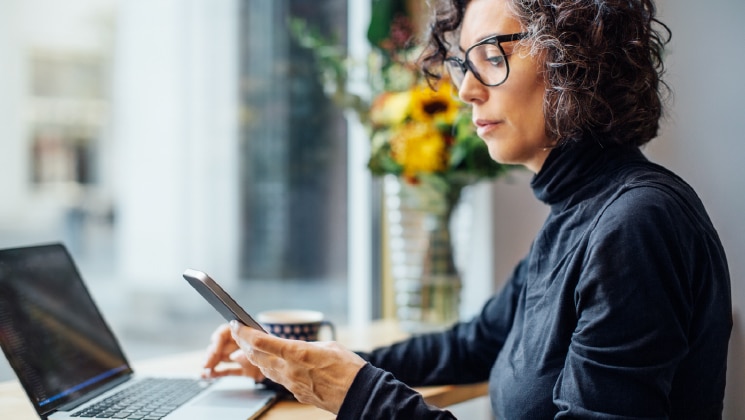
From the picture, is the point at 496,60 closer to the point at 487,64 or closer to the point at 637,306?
the point at 487,64

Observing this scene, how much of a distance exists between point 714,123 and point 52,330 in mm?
1063

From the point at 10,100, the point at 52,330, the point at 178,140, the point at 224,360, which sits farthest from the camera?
the point at 178,140

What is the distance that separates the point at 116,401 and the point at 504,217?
3.07ft

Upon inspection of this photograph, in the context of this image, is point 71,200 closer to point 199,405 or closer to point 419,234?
point 419,234

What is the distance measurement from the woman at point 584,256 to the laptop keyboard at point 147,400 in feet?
0.19

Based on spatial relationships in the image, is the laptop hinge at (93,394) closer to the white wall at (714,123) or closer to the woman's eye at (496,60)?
the woman's eye at (496,60)

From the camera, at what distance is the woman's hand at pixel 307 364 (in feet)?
2.63

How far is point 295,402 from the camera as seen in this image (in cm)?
101

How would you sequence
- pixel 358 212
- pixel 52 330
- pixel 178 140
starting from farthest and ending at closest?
pixel 178 140 < pixel 358 212 < pixel 52 330

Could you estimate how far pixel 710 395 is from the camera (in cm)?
80

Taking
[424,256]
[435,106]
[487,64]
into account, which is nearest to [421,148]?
[435,106]

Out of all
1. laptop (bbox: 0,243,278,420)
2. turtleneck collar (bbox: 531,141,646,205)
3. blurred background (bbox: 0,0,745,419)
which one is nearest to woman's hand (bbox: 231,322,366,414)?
laptop (bbox: 0,243,278,420)

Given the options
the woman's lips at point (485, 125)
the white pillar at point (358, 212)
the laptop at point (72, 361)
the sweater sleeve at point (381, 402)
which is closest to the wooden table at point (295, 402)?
the laptop at point (72, 361)

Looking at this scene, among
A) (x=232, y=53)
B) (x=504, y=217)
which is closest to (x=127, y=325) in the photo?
(x=232, y=53)
